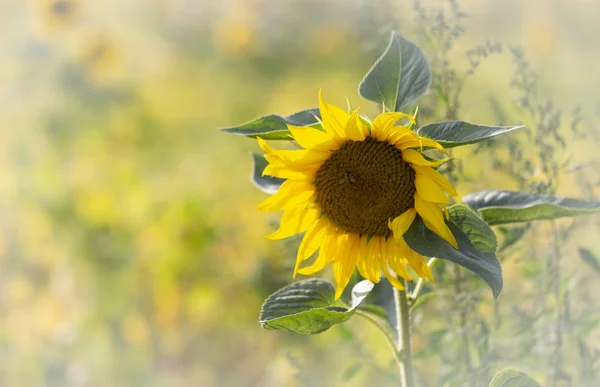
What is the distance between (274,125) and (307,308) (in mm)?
114

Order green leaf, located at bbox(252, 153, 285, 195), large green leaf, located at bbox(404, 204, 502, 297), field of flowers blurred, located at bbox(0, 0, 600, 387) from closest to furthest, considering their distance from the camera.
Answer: large green leaf, located at bbox(404, 204, 502, 297) < green leaf, located at bbox(252, 153, 285, 195) < field of flowers blurred, located at bbox(0, 0, 600, 387)

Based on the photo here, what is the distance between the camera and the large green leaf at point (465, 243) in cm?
38

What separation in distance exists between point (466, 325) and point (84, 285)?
109 centimetres

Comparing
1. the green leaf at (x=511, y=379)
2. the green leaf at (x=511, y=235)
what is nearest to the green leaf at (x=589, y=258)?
the green leaf at (x=511, y=235)

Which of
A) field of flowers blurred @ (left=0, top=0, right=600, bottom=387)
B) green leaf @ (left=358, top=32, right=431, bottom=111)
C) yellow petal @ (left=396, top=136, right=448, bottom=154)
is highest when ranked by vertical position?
green leaf @ (left=358, top=32, right=431, bottom=111)

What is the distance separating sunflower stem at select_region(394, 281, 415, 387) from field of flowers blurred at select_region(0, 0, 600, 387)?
0.81 ft

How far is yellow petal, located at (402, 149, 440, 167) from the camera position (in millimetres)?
396

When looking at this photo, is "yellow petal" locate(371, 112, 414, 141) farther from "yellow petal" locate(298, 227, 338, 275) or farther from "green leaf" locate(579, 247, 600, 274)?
"green leaf" locate(579, 247, 600, 274)

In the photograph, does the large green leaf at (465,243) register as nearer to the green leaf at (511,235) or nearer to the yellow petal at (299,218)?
the yellow petal at (299,218)

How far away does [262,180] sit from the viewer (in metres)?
0.51

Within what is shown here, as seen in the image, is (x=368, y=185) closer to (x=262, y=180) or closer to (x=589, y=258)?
(x=262, y=180)

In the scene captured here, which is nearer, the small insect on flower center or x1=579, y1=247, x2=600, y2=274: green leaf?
the small insect on flower center

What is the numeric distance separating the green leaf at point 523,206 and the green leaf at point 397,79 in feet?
0.27

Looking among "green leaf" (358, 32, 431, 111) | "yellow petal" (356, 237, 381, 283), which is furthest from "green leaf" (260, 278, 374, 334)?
"green leaf" (358, 32, 431, 111)
